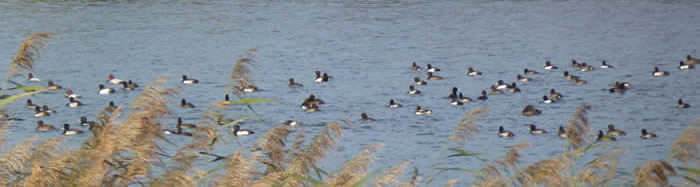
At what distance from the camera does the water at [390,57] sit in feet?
86.3

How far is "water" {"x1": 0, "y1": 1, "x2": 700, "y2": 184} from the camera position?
2631cm

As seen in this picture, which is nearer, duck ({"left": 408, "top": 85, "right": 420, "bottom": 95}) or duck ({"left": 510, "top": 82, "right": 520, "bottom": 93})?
duck ({"left": 510, "top": 82, "right": 520, "bottom": 93})

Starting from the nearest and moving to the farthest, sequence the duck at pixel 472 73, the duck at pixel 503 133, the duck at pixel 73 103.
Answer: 1. the duck at pixel 503 133
2. the duck at pixel 73 103
3. the duck at pixel 472 73

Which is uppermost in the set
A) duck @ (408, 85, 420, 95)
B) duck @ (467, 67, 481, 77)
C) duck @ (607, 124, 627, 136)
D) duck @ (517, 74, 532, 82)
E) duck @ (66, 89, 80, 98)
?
duck @ (607, 124, 627, 136)

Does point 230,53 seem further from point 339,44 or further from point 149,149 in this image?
point 149,149

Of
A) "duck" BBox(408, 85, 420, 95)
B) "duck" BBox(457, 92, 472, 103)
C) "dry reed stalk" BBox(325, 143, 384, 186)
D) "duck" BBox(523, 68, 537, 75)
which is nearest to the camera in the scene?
"dry reed stalk" BBox(325, 143, 384, 186)

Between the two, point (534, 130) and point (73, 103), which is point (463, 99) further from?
point (73, 103)

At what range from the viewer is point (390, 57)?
1617 inches

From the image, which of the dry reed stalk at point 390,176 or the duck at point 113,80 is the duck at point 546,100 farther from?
the dry reed stalk at point 390,176

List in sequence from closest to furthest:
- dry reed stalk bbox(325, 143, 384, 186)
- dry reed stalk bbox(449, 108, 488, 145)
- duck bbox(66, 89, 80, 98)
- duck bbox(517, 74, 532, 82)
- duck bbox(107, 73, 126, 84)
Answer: dry reed stalk bbox(325, 143, 384, 186) → dry reed stalk bbox(449, 108, 488, 145) → duck bbox(66, 89, 80, 98) → duck bbox(517, 74, 532, 82) → duck bbox(107, 73, 126, 84)

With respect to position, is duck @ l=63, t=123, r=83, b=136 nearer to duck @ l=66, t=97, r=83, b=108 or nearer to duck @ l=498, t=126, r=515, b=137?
duck @ l=66, t=97, r=83, b=108

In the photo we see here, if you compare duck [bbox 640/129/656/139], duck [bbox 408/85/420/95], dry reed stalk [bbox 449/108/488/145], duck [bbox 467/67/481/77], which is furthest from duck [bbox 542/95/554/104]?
dry reed stalk [bbox 449/108/488/145]

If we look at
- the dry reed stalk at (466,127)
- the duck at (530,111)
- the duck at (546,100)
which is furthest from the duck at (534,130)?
the dry reed stalk at (466,127)

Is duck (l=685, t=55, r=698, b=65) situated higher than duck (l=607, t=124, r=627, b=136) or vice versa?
duck (l=685, t=55, r=698, b=65)
